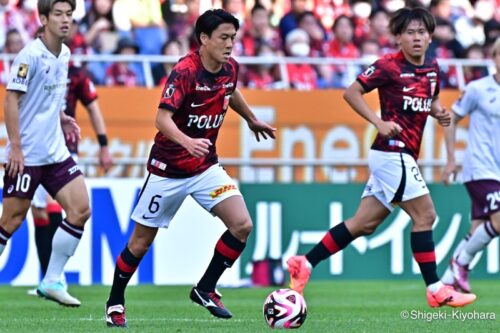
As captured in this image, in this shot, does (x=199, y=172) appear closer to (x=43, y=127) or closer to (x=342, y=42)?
(x=43, y=127)

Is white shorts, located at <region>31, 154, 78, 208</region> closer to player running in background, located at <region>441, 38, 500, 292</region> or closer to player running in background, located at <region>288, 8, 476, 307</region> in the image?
player running in background, located at <region>288, 8, 476, 307</region>

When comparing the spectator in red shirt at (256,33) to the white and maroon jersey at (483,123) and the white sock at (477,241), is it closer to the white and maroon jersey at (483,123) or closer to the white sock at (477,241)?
the white and maroon jersey at (483,123)

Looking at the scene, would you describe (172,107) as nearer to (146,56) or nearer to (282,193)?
(282,193)

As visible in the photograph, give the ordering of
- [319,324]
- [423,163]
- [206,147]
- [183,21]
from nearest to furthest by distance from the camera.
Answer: [206,147]
[319,324]
[423,163]
[183,21]

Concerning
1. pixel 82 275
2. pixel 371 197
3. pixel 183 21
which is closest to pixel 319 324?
pixel 371 197

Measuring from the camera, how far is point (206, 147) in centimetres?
871

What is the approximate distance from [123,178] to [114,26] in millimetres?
4118

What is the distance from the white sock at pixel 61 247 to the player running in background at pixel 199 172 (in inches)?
62.1

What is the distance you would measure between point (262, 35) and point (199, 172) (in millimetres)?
10009

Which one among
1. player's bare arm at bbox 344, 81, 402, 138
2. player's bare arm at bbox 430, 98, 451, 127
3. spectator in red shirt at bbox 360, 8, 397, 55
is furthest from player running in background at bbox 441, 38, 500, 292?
spectator in red shirt at bbox 360, 8, 397, 55

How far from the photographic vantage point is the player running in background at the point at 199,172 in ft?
30.3

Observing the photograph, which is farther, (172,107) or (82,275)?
(82,275)

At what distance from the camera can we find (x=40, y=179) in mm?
10617

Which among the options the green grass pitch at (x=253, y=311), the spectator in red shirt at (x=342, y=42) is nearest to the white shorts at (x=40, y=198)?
the green grass pitch at (x=253, y=311)
